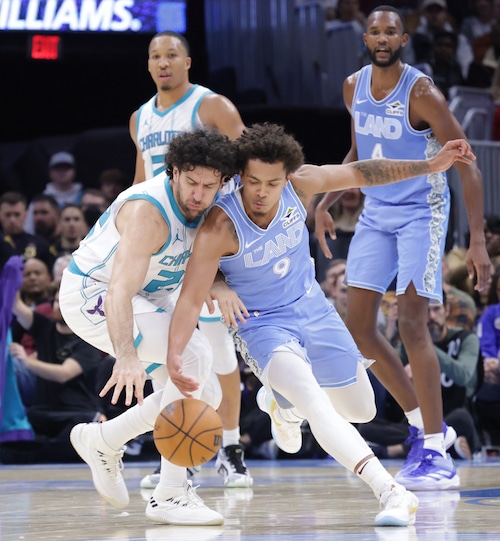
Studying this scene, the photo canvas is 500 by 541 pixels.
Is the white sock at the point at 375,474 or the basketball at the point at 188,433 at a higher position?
the basketball at the point at 188,433

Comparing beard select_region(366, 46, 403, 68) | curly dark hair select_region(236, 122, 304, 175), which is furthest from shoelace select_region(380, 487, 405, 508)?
beard select_region(366, 46, 403, 68)

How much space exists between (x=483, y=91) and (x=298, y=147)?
6789mm

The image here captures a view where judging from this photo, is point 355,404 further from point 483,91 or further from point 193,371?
point 483,91

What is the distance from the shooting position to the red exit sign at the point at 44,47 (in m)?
10.5

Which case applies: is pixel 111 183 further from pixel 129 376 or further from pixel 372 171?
pixel 129 376

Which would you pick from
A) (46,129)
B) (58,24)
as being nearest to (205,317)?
(58,24)

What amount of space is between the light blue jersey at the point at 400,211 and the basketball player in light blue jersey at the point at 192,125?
69 centimetres

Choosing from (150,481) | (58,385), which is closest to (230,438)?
(150,481)

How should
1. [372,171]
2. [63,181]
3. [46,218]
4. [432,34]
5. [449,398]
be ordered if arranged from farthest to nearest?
[432,34] → [63,181] → [46,218] → [449,398] → [372,171]

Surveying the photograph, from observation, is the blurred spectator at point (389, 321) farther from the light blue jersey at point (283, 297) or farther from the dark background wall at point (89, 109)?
the dark background wall at point (89, 109)

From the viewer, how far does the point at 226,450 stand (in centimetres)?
544

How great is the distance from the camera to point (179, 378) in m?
3.72

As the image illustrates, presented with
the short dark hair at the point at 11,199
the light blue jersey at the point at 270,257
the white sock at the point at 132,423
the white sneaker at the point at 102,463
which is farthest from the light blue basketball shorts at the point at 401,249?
the short dark hair at the point at 11,199

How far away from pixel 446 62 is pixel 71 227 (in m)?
4.80
